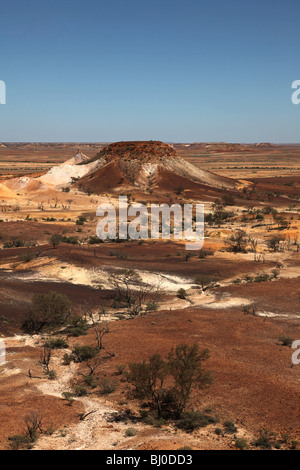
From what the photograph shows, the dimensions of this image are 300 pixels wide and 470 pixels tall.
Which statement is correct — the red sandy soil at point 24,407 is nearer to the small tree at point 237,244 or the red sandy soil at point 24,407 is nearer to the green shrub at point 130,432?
the green shrub at point 130,432

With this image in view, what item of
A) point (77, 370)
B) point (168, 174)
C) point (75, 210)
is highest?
point (168, 174)

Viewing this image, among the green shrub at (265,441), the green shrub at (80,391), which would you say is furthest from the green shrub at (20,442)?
the green shrub at (265,441)

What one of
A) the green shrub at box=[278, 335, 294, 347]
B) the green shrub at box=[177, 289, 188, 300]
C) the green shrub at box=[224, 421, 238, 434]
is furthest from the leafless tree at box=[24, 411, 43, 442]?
the green shrub at box=[177, 289, 188, 300]

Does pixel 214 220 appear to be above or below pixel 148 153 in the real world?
below

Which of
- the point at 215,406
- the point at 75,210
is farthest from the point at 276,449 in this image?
the point at 75,210

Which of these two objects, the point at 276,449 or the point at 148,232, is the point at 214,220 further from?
the point at 276,449

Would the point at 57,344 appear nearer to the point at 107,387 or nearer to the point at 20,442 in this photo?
the point at 107,387

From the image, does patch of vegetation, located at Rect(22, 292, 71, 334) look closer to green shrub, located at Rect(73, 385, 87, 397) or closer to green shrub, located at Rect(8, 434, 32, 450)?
green shrub, located at Rect(73, 385, 87, 397)

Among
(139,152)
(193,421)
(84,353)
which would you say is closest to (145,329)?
(84,353)
